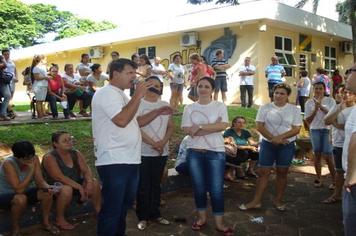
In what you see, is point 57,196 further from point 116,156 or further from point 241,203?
point 241,203

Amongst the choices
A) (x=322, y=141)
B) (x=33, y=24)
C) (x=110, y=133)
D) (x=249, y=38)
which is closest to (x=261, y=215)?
(x=322, y=141)

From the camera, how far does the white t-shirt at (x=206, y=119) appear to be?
4.54 meters

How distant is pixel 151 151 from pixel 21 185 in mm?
1478

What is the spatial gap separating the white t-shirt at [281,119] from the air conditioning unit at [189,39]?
38.2ft

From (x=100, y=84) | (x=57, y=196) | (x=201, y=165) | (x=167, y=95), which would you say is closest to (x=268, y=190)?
(x=201, y=165)

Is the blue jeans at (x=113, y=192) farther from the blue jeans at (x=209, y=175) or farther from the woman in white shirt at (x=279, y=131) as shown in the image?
the woman in white shirt at (x=279, y=131)

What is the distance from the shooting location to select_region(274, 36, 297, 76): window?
16.2 m

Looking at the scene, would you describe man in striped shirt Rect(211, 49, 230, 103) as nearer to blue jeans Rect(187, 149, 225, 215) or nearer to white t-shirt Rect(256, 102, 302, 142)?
white t-shirt Rect(256, 102, 302, 142)

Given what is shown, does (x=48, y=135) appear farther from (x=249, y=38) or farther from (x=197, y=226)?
(x=249, y=38)

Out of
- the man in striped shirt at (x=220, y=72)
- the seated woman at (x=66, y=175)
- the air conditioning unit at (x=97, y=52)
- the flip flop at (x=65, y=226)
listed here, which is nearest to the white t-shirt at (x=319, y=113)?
the seated woman at (x=66, y=175)

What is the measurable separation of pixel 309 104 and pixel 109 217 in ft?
13.6

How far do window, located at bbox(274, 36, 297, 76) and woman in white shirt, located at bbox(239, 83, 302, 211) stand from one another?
11323 mm

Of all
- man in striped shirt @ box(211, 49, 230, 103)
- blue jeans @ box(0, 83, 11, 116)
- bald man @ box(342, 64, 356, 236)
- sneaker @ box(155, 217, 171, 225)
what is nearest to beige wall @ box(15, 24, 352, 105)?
man in striped shirt @ box(211, 49, 230, 103)

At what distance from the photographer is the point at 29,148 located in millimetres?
4473
